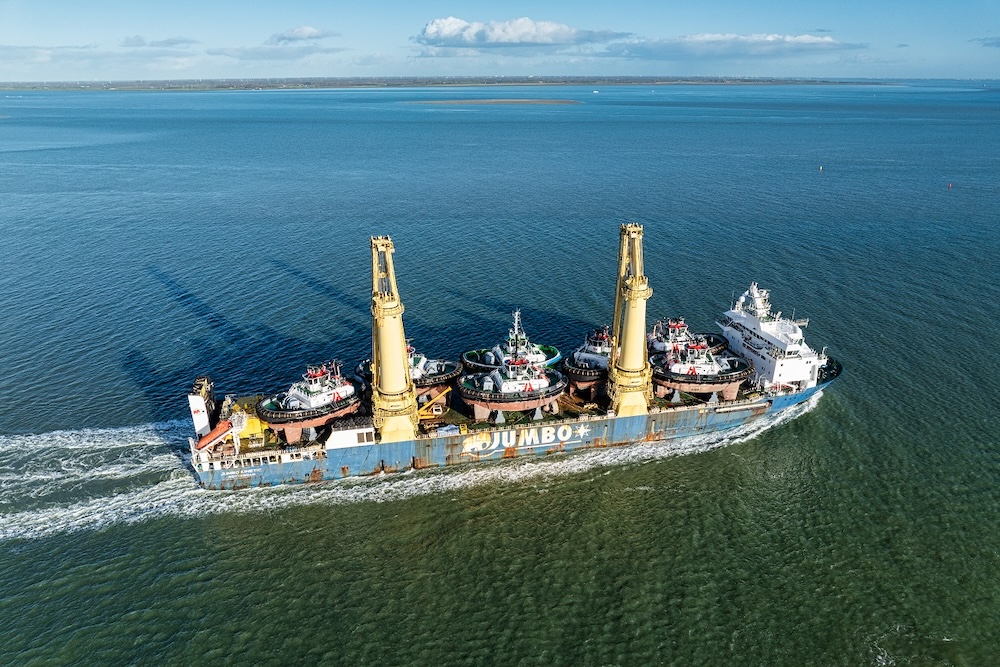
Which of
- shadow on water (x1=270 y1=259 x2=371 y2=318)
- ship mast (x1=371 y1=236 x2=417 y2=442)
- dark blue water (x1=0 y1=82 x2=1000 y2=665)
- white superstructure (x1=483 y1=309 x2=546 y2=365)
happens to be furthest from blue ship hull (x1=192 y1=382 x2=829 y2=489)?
shadow on water (x1=270 y1=259 x2=371 y2=318)

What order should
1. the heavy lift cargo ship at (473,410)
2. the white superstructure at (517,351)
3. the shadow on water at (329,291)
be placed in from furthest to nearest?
1. the shadow on water at (329,291)
2. the white superstructure at (517,351)
3. the heavy lift cargo ship at (473,410)

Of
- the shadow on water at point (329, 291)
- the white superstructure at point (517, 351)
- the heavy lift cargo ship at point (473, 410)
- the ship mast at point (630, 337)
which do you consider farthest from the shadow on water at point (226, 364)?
the ship mast at point (630, 337)

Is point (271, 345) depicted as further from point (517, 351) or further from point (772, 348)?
point (772, 348)

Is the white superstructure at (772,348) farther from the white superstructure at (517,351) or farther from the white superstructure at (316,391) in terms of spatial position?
the white superstructure at (316,391)

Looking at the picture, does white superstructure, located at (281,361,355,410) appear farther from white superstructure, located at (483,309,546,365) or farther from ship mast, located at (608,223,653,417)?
ship mast, located at (608,223,653,417)

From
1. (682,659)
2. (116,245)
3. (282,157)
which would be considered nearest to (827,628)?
(682,659)

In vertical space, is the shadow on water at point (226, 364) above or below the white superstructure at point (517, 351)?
below
